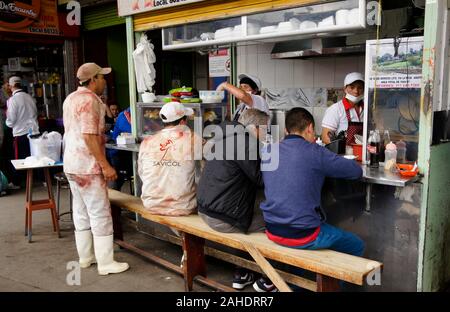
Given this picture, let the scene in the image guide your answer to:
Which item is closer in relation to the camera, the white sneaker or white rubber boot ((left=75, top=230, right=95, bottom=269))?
white rubber boot ((left=75, top=230, right=95, bottom=269))

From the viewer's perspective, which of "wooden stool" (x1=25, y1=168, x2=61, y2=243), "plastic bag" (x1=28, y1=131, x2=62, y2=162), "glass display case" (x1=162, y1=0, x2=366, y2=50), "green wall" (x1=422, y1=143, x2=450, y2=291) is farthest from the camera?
"plastic bag" (x1=28, y1=131, x2=62, y2=162)

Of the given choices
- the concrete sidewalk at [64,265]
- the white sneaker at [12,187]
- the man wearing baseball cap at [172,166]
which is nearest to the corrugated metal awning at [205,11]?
the man wearing baseball cap at [172,166]

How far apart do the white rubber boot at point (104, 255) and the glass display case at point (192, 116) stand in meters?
1.61

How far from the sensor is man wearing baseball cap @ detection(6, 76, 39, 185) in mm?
7543

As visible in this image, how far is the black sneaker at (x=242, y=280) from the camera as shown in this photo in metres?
3.67

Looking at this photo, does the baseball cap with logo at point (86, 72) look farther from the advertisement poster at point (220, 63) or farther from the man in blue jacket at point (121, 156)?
the advertisement poster at point (220, 63)

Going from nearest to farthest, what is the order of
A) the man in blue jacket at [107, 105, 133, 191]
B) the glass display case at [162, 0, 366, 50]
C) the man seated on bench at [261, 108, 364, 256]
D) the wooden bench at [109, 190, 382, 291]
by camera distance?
1. the wooden bench at [109, 190, 382, 291]
2. the man seated on bench at [261, 108, 364, 256]
3. the glass display case at [162, 0, 366, 50]
4. the man in blue jacket at [107, 105, 133, 191]

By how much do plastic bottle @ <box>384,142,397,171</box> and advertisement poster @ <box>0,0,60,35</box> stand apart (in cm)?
726

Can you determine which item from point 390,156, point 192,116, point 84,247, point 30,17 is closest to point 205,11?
point 192,116

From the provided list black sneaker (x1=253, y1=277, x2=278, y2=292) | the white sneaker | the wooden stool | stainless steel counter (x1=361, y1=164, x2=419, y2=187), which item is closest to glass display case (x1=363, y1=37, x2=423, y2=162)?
stainless steel counter (x1=361, y1=164, x2=419, y2=187)

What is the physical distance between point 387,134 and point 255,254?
1.41m

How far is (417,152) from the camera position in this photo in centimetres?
320

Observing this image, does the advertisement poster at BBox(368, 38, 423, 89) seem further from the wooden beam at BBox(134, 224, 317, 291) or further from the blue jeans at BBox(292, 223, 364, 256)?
the wooden beam at BBox(134, 224, 317, 291)
